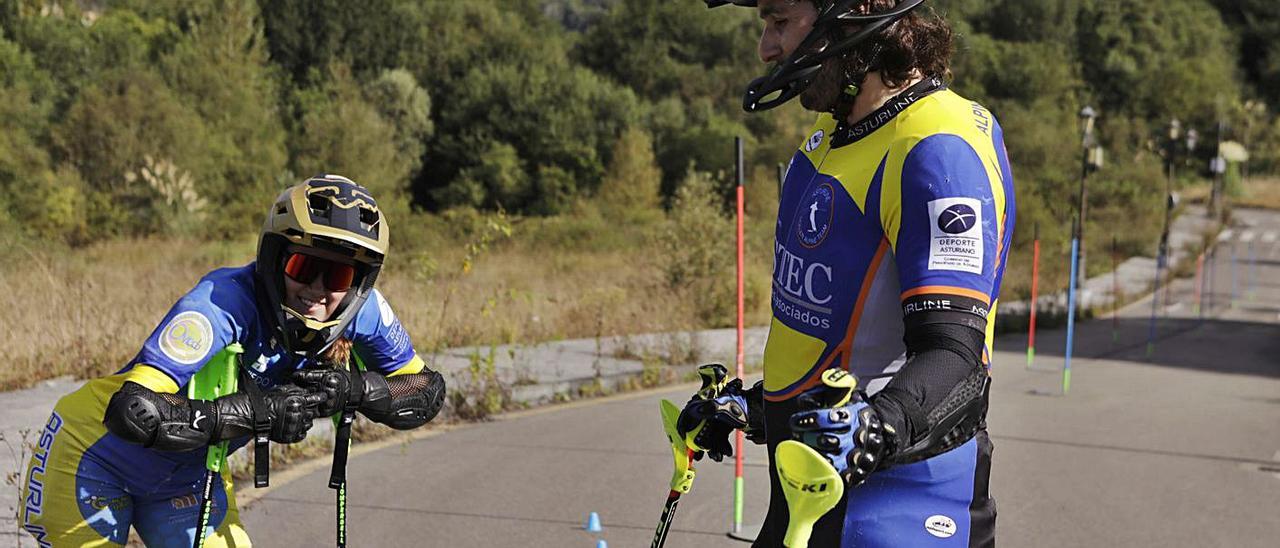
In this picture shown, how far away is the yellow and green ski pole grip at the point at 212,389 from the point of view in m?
3.70

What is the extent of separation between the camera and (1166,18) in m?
88.7

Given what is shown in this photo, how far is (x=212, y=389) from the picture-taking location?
3734mm

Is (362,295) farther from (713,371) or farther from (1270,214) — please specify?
(1270,214)

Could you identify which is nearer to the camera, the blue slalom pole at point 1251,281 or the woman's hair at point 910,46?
the woman's hair at point 910,46

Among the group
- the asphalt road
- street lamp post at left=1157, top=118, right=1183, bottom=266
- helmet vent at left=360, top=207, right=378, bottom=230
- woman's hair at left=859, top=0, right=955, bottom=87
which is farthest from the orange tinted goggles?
street lamp post at left=1157, top=118, right=1183, bottom=266

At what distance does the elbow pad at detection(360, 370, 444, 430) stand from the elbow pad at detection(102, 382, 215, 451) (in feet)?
1.80

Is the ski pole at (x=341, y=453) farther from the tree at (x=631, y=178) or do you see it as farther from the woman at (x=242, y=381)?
the tree at (x=631, y=178)

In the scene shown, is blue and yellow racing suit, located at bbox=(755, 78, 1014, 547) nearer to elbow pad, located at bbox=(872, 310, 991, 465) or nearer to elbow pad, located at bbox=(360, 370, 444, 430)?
elbow pad, located at bbox=(872, 310, 991, 465)

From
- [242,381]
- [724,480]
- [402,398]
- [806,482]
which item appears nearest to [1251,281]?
[724,480]

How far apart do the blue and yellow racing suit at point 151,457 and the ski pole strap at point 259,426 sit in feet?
0.52

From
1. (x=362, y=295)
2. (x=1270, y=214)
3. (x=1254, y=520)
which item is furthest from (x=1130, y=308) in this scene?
(x=1270, y=214)

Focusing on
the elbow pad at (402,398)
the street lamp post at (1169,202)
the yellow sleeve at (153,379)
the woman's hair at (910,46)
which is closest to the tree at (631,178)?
the street lamp post at (1169,202)

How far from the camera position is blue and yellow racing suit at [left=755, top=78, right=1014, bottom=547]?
8.14ft

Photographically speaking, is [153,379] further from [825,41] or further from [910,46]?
[910,46]
